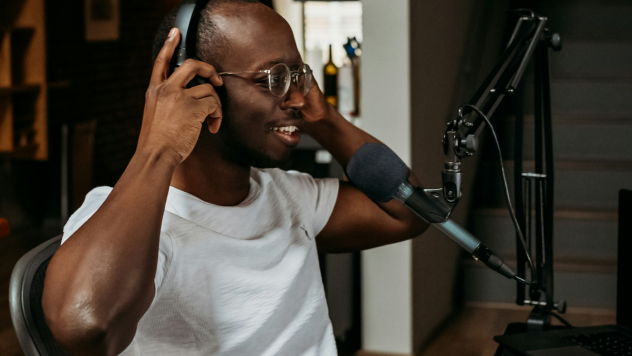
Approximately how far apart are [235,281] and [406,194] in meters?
0.35

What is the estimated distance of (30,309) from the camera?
2.72ft

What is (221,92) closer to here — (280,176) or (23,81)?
(280,176)

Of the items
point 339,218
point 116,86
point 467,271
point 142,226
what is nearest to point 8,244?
point 116,86

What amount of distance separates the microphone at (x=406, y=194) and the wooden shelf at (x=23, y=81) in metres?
3.20

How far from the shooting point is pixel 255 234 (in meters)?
1.09

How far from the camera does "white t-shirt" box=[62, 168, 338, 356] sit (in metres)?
0.93

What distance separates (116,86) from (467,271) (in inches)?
124

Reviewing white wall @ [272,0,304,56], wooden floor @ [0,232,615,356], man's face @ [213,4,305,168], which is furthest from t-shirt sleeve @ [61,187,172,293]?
white wall @ [272,0,304,56]

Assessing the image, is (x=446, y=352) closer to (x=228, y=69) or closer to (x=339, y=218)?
(x=339, y=218)

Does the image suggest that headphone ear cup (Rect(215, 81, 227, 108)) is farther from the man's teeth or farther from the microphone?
the microphone

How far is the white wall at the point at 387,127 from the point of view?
203cm

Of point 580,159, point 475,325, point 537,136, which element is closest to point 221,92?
point 537,136

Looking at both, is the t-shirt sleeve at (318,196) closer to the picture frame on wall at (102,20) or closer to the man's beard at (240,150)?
the man's beard at (240,150)

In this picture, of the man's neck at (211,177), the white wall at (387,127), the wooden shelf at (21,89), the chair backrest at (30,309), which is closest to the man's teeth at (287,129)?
the man's neck at (211,177)
